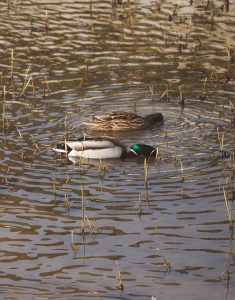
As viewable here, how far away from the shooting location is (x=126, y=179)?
40.2 feet

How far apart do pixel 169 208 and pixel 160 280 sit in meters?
1.99

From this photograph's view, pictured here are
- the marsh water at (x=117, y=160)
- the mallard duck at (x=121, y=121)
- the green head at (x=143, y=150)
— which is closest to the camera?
the marsh water at (x=117, y=160)

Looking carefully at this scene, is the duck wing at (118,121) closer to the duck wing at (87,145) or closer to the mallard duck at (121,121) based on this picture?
the mallard duck at (121,121)

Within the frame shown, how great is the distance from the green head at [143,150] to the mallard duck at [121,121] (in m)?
1.33

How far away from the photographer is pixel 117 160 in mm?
13383

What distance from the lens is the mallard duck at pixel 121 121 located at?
14695mm

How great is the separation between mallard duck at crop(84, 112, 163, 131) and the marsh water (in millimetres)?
176

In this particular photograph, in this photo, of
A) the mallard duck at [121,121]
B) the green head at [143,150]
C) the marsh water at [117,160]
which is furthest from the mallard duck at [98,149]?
the mallard duck at [121,121]

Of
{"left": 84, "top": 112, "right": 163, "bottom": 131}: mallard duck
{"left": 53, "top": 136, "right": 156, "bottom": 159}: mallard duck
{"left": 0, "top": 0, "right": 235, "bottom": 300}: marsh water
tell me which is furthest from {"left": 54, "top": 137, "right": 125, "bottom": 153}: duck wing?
{"left": 84, "top": 112, "right": 163, "bottom": 131}: mallard duck

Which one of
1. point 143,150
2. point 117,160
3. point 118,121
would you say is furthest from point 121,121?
point 143,150

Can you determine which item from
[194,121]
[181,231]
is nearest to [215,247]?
[181,231]

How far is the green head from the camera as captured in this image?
1321 centimetres

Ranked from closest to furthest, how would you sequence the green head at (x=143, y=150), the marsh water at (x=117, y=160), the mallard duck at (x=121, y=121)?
the marsh water at (x=117, y=160) < the green head at (x=143, y=150) < the mallard duck at (x=121, y=121)

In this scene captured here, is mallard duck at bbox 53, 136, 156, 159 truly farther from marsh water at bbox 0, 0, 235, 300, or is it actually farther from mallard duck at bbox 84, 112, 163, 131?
mallard duck at bbox 84, 112, 163, 131
